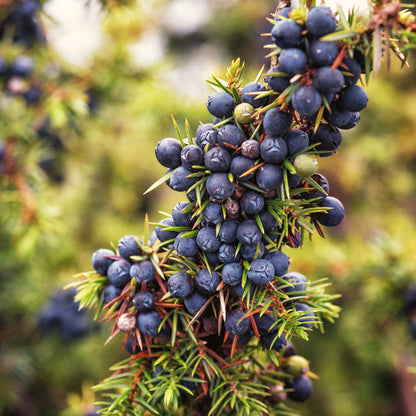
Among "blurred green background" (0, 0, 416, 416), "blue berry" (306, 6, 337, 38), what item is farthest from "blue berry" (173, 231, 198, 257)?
"blurred green background" (0, 0, 416, 416)

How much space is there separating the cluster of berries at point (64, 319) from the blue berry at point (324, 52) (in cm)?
135

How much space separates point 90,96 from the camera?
1587 millimetres

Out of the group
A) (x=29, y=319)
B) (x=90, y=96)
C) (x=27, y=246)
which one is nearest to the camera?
(x=27, y=246)

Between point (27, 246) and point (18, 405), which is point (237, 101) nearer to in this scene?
point (27, 246)

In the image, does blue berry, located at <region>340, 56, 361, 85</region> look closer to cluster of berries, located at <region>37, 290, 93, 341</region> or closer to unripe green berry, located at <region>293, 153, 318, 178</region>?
unripe green berry, located at <region>293, 153, 318, 178</region>

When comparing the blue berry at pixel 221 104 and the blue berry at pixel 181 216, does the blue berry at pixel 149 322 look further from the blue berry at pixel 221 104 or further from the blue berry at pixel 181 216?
the blue berry at pixel 221 104

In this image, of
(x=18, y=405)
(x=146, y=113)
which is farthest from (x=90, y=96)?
(x=18, y=405)

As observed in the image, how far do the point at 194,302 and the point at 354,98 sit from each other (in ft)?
1.23

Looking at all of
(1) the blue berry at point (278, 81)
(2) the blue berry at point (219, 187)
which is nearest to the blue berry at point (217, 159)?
(2) the blue berry at point (219, 187)

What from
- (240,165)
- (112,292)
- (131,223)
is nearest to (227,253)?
(240,165)

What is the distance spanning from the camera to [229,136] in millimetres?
501

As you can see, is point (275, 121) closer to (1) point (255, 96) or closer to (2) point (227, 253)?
(1) point (255, 96)

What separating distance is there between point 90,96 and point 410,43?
4.67 feet

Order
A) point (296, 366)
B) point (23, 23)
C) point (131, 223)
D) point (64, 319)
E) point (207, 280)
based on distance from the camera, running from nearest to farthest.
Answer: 1. point (207, 280)
2. point (296, 366)
3. point (23, 23)
4. point (64, 319)
5. point (131, 223)
